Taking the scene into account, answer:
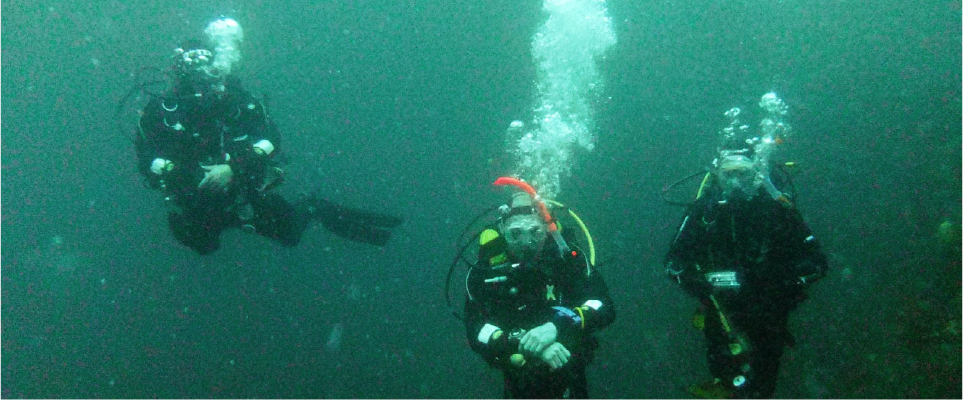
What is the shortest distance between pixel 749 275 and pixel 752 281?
49mm

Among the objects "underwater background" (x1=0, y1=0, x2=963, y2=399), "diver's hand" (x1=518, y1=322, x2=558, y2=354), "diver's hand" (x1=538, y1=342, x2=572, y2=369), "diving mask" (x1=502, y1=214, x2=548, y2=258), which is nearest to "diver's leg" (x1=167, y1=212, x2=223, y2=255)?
"diving mask" (x1=502, y1=214, x2=548, y2=258)

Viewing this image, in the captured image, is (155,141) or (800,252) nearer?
(800,252)

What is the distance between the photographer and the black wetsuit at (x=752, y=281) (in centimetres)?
368

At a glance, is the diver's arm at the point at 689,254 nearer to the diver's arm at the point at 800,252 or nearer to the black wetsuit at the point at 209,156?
the diver's arm at the point at 800,252

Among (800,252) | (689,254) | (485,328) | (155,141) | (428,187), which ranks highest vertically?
(800,252)

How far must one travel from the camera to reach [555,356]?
3090mm

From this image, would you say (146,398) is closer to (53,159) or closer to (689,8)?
(53,159)

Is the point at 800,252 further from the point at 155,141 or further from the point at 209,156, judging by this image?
the point at 155,141

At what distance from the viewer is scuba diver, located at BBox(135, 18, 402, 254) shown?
4.85m

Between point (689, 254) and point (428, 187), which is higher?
point (689, 254)

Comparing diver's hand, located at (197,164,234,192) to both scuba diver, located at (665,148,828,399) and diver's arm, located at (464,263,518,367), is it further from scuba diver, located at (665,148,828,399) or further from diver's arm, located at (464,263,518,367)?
scuba diver, located at (665,148,828,399)

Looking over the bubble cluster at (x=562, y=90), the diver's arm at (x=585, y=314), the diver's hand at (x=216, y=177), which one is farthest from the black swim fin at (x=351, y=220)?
the diver's arm at (x=585, y=314)

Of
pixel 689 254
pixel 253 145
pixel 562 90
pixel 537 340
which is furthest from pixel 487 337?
pixel 562 90

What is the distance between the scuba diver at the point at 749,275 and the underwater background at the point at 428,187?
2364mm
